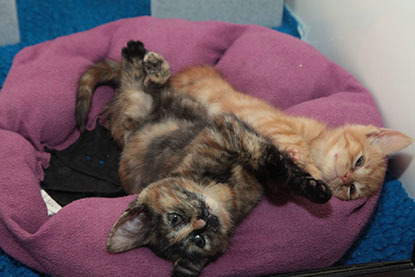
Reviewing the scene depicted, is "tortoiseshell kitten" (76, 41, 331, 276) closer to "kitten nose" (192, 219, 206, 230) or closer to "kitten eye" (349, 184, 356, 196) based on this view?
"kitten nose" (192, 219, 206, 230)

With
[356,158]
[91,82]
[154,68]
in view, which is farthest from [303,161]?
[91,82]

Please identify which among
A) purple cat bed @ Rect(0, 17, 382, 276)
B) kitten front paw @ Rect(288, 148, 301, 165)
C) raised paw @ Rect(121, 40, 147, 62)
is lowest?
purple cat bed @ Rect(0, 17, 382, 276)

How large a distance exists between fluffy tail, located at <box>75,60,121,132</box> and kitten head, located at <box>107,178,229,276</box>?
41.4 inches

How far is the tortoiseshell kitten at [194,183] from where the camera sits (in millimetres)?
1762

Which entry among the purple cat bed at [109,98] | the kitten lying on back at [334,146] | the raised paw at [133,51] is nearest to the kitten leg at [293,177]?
the kitten lying on back at [334,146]

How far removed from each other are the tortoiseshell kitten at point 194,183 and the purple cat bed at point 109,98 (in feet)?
0.38

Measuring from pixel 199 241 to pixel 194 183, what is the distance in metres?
0.26

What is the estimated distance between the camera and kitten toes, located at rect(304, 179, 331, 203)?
1751 mm

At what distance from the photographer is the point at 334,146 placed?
2.15 meters

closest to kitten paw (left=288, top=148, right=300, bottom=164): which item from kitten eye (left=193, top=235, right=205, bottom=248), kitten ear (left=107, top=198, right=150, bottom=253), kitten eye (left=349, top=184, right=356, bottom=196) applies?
kitten eye (left=349, top=184, right=356, bottom=196)

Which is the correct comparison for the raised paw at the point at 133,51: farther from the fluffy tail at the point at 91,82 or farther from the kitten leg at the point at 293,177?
the kitten leg at the point at 293,177

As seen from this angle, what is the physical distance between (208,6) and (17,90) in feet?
5.53

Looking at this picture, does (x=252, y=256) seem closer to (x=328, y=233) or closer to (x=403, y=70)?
(x=328, y=233)

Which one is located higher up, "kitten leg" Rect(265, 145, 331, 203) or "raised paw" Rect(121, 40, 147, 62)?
"raised paw" Rect(121, 40, 147, 62)
